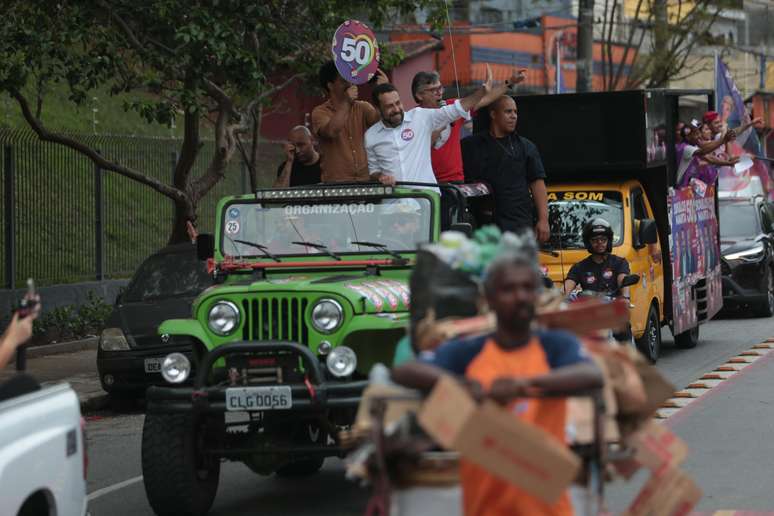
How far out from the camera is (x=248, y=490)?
404 inches

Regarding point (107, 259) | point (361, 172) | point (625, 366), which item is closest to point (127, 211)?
point (107, 259)

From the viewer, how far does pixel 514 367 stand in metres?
5.27

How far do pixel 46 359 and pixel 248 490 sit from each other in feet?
28.0

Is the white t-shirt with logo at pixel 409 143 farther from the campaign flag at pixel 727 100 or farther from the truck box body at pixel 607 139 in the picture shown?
the campaign flag at pixel 727 100

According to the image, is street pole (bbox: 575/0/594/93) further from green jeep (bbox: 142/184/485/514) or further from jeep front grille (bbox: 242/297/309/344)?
jeep front grille (bbox: 242/297/309/344)

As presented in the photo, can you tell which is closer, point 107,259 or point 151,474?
point 151,474

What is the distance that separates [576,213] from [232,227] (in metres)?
6.11

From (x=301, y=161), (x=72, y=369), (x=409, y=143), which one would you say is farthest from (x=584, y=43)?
(x=409, y=143)

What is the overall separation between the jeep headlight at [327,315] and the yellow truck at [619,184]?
244 inches

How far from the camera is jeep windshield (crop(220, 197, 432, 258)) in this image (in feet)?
33.4

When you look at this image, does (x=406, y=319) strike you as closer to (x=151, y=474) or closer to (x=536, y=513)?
(x=151, y=474)

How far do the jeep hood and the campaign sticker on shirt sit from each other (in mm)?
914

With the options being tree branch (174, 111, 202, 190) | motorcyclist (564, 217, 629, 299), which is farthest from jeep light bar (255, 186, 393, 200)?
tree branch (174, 111, 202, 190)

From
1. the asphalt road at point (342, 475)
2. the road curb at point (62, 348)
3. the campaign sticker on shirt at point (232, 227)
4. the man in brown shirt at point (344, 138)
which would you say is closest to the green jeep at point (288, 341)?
the campaign sticker on shirt at point (232, 227)
